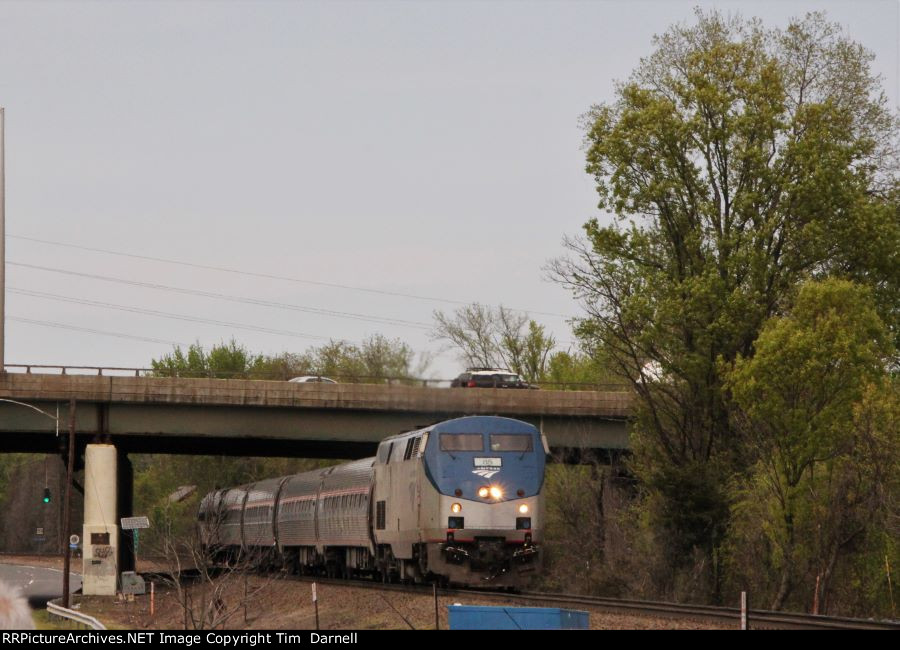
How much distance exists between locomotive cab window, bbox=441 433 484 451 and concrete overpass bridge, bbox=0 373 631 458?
55.3 ft

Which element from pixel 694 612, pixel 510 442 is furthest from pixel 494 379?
pixel 694 612

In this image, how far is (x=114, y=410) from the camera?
52.2 metres

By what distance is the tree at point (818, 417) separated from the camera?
36.8 metres

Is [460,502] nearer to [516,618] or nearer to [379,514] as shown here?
[379,514]

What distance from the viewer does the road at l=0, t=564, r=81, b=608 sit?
53.4 m

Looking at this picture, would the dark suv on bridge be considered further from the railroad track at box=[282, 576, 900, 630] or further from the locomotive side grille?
the railroad track at box=[282, 576, 900, 630]

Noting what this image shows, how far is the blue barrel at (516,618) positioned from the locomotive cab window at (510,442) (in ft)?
36.0

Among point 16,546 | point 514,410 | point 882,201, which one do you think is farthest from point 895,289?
point 16,546

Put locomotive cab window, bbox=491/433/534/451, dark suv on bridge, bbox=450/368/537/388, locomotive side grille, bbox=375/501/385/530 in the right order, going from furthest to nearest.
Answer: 1. dark suv on bridge, bbox=450/368/537/388
2. locomotive side grille, bbox=375/501/385/530
3. locomotive cab window, bbox=491/433/534/451

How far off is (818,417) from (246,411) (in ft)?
77.3

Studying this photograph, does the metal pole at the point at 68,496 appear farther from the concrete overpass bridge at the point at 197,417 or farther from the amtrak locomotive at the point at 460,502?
the amtrak locomotive at the point at 460,502

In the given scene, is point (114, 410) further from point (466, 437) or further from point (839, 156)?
point (839, 156)

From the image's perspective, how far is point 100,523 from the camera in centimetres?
5147

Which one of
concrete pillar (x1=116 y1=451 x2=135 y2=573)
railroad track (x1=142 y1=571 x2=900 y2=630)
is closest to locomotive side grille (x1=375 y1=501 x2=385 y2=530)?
railroad track (x1=142 y1=571 x2=900 y2=630)
